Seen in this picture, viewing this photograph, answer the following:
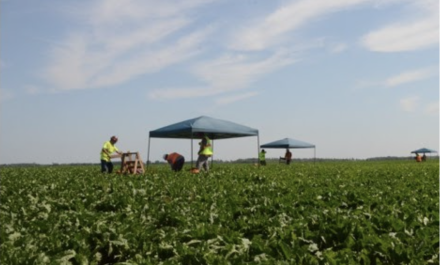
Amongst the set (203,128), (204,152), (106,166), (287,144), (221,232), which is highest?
(287,144)

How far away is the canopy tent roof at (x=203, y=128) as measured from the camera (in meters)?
21.3

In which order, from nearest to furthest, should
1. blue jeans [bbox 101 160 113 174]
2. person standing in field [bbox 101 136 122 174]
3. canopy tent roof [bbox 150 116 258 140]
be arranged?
person standing in field [bbox 101 136 122 174] → blue jeans [bbox 101 160 113 174] → canopy tent roof [bbox 150 116 258 140]

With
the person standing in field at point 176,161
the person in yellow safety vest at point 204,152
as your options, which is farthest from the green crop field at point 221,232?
the person standing in field at point 176,161

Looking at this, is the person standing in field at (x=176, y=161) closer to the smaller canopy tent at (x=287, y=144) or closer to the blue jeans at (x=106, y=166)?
the blue jeans at (x=106, y=166)

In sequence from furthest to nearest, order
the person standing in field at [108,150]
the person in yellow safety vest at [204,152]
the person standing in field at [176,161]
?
the person standing in field at [176,161] < the person in yellow safety vest at [204,152] < the person standing in field at [108,150]

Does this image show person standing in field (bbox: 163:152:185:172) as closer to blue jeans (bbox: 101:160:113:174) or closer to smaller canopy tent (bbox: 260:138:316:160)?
blue jeans (bbox: 101:160:113:174)

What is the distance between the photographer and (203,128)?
21.4m

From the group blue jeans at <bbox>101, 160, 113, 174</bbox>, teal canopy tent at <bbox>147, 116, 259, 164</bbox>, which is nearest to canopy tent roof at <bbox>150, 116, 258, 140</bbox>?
teal canopy tent at <bbox>147, 116, 259, 164</bbox>

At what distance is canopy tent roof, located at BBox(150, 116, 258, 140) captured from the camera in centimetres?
2131

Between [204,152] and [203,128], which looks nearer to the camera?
[204,152]

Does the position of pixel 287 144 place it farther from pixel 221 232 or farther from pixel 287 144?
pixel 221 232

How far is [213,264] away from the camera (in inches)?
189

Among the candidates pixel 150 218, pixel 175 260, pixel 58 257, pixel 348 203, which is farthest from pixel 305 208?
pixel 58 257

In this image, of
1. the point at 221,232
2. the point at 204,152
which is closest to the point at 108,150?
the point at 204,152
